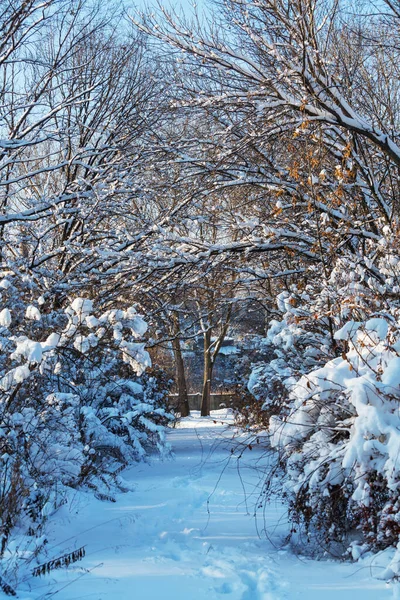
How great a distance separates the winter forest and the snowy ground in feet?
0.08

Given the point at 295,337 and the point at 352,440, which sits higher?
the point at 295,337

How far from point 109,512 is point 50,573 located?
190 centimetres

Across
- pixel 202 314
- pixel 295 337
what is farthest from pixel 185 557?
pixel 202 314

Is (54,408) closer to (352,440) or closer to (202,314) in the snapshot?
(352,440)

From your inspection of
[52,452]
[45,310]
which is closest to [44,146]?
[45,310]

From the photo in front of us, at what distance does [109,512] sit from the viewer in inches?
236

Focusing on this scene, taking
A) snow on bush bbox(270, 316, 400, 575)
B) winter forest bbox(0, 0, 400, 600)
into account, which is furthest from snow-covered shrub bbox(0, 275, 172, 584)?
snow on bush bbox(270, 316, 400, 575)

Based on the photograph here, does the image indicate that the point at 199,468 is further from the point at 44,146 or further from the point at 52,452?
the point at 44,146

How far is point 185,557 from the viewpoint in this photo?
456cm

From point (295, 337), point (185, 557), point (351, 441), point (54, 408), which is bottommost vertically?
point (185, 557)

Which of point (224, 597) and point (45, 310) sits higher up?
point (45, 310)

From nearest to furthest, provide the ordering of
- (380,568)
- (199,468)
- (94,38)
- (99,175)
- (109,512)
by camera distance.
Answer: (380,568) < (109,512) < (199,468) < (99,175) < (94,38)

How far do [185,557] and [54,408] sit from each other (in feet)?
6.93

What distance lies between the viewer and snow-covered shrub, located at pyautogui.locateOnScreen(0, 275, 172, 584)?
4.78m
